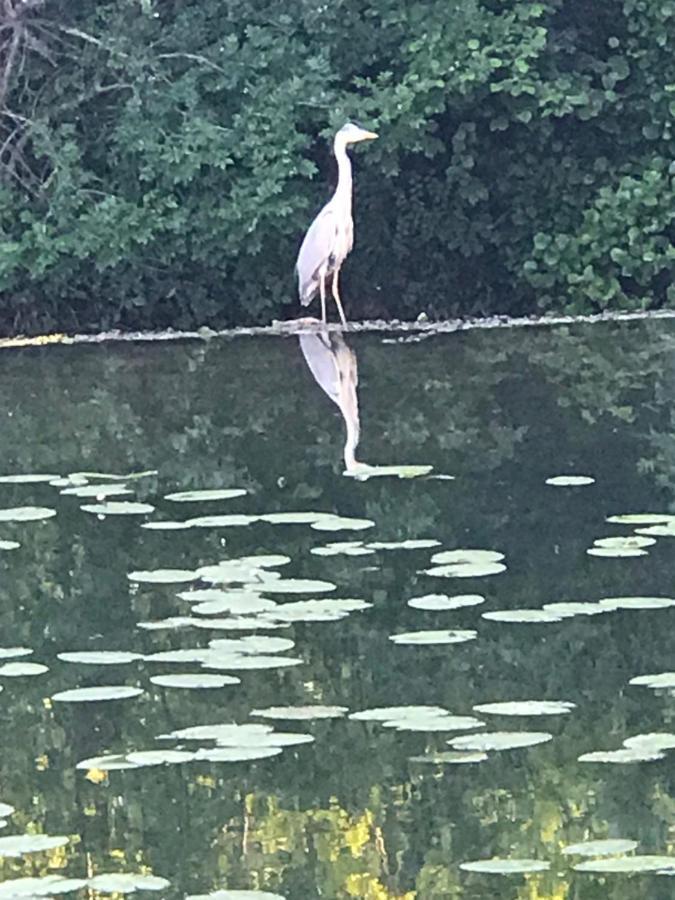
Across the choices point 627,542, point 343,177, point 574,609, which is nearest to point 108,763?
point 574,609

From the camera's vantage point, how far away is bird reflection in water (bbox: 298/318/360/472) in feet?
26.4

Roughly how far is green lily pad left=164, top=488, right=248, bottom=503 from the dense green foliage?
596 centimetres

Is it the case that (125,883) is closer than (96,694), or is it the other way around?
(125,883)

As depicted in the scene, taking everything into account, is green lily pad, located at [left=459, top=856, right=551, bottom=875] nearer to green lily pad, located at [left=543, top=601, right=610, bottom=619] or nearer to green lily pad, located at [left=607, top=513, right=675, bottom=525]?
green lily pad, located at [left=543, top=601, right=610, bottom=619]

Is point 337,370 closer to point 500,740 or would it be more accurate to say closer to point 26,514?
point 26,514

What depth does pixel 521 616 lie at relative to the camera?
4.84 metres

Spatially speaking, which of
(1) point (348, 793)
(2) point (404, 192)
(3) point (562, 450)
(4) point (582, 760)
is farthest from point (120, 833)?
(2) point (404, 192)

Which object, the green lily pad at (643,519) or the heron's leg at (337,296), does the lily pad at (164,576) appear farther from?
the heron's leg at (337,296)

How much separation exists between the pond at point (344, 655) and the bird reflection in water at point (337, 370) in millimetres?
64

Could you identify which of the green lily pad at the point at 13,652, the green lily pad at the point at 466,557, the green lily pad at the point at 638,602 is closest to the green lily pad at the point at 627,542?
the green lily pad at the point at 466,557

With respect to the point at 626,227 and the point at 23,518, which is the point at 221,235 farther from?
the point at 23,518

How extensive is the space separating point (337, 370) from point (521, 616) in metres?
5.58

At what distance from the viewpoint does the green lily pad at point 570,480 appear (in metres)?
6.59

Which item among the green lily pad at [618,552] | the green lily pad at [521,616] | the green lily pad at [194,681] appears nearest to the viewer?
the green lily pad at [194,681]
